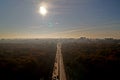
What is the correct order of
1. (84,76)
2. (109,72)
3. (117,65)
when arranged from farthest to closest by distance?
(117,65) < (109,72) < (84,76)

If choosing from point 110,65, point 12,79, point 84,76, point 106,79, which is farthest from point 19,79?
point 110,65

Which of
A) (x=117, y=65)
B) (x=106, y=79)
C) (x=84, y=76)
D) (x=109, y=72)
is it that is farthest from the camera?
(x=117, y=65)

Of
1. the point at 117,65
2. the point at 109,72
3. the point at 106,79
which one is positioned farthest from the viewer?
the point at 117,65

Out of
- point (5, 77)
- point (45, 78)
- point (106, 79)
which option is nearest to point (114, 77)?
point (106, 79)

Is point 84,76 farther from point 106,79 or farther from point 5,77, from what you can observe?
point 5,77

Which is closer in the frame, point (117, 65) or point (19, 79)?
point (19, 79)

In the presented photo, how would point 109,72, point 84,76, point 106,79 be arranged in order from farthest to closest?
point 109,72 < point 84,76 < point 106,79

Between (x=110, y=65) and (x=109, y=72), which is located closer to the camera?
(x=109, y=72)

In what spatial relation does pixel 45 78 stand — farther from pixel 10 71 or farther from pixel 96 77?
pixel 96 77
